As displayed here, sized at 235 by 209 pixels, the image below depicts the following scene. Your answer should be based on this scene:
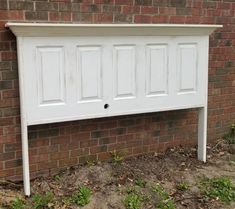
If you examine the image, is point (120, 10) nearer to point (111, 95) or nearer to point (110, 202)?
point (111, 95)

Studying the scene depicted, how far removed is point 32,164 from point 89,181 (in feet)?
2.00

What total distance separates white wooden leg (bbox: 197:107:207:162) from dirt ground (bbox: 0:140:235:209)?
11cm

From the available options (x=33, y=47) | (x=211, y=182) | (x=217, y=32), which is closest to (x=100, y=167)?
(x=211, y=182)

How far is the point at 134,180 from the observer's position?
4242mm

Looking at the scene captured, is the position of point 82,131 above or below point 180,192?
above

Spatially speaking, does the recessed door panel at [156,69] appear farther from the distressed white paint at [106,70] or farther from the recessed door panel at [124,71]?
the recessed door panel at [124,71]

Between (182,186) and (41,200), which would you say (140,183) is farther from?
(41,200)

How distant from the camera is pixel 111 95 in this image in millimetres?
4066

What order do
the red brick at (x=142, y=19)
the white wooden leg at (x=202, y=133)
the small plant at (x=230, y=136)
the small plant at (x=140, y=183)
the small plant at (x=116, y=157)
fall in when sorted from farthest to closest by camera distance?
the small plant at (x=230, y=136), the white wooden leg at (x=202, y=133), the small plant at (x=116, y=157), the red brick at (x=142, y=19), the small plant at (x=140, y=183)

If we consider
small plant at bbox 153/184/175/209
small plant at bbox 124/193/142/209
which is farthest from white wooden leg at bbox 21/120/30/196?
small plant at bbox 153/184/175/209

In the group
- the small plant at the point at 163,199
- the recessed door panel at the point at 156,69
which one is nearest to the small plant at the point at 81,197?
the small plant at the point at 163,199

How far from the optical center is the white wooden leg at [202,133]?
4.75 meters

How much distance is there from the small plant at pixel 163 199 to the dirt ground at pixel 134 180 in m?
0.05

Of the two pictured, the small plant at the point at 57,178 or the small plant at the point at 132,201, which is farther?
the small plant at the point at 57,178
